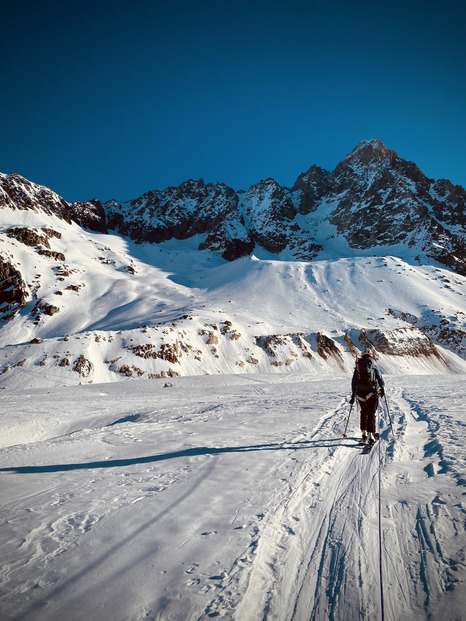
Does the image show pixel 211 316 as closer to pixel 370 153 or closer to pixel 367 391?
pixel 367 391

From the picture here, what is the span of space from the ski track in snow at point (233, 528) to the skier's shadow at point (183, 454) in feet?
0.15

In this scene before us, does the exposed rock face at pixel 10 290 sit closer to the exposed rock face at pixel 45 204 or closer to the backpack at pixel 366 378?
the exposed rock face at pixel 45 204

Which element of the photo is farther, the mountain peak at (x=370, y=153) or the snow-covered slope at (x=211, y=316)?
the mountain peak at (x=370, y=153)

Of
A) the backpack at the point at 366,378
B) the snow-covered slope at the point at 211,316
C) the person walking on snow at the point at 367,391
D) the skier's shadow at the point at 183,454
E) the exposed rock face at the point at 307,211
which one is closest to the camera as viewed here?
the skier's shadow at the point at 183,454

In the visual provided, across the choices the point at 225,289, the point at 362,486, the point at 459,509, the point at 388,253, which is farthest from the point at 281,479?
the point at 388,253

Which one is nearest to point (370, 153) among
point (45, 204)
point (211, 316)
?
point (45, 204)

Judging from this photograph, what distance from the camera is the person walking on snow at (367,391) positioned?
7.00 meters

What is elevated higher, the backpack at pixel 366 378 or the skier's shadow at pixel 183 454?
the backpack at pixel 366 378

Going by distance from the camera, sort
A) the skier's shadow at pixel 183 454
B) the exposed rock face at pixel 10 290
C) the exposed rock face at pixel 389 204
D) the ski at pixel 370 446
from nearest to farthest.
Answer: the skier's shadow at pixel 183 454 < the ski at pixel 370 446 < the exposed rock face at pixel 10 290 < the exposed rock face at pixel 389 204

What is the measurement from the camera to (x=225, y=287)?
70.8m

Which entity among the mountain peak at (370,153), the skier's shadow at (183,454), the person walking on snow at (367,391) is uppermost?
the mountain peak at (370,153)

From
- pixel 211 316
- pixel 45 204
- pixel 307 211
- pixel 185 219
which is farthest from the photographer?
pixel 307 211

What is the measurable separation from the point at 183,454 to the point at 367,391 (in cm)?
468

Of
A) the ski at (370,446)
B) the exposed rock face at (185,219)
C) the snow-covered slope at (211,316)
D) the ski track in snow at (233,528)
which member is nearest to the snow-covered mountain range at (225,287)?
the snow-covered slope at (211,316)
